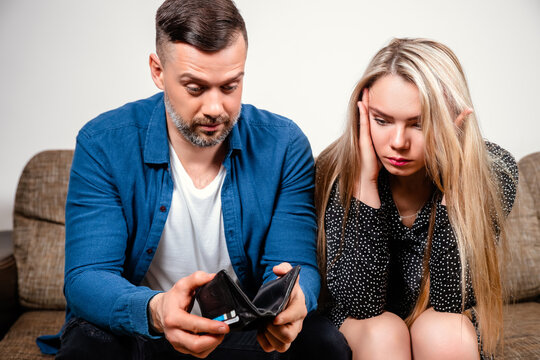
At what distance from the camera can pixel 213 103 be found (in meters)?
1.44

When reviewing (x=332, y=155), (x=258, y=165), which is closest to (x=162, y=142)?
(x=258, y=165)

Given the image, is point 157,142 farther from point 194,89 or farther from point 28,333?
point 28,333

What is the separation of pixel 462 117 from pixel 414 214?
339 millimetres

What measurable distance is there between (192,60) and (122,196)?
17.0 inches

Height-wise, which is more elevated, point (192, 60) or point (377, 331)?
point (192, 60)

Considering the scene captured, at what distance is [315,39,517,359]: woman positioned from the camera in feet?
4.80

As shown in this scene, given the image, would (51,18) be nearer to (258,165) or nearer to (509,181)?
(258,165)

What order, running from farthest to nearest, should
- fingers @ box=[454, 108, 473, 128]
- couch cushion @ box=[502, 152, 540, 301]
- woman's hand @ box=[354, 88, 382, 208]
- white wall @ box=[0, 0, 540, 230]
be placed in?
white wall @ box=[0, 0, 540, 230] → couch cushion @ box=[502, 152, 540, 301] → woman's hand @ box=[354, 88, 382, 208] → fingers @ box=[454, 108, 473, 128]

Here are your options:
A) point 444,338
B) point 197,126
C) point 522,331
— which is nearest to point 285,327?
point 444,338

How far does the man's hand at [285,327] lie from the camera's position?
123 centimetres

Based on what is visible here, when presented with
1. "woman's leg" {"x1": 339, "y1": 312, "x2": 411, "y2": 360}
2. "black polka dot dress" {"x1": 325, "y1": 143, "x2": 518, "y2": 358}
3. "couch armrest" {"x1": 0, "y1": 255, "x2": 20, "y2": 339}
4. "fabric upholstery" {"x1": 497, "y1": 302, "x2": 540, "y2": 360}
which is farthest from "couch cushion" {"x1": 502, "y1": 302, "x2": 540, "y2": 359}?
"couch armrest" {"x1": 0, "y1": 255, "x2": 20, "y2": 339}

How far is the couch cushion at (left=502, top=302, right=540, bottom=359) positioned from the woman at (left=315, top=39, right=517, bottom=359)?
7.8 inches

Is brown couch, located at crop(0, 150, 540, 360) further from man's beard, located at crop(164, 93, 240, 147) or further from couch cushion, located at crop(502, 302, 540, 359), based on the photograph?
man's beard, located at crop(164, 93, 240, 147)

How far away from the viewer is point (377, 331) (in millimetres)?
1496
